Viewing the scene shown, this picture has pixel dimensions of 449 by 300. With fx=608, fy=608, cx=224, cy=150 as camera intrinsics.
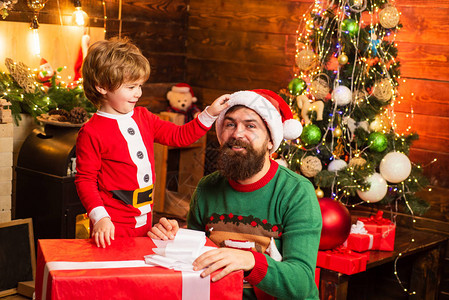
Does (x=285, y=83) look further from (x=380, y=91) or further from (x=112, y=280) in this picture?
(x=112, y=280)

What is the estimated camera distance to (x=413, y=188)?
3404mm

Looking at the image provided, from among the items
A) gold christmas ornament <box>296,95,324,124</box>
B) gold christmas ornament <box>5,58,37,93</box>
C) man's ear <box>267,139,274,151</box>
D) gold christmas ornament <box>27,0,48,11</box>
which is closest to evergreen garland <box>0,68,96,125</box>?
gold christmas ornament <box>5,58,37,93</box>

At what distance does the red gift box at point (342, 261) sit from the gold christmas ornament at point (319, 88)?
3.12 ft

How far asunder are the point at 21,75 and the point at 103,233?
2.17m

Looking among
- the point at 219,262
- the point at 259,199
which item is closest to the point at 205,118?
the point at 259,199

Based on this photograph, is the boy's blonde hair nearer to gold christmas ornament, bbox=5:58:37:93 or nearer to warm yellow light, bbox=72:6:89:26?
gold christmas ornament, bbox=5:58:37:93

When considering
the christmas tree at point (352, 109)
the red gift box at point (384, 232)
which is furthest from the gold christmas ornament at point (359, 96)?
the red gift box at point (384, 232)

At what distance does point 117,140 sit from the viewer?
2072mm

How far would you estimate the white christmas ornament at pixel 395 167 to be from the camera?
3238 millimetres

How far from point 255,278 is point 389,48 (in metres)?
2.17

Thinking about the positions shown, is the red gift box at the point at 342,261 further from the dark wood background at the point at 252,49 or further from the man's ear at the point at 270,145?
the dark wood background at the point at 252,49

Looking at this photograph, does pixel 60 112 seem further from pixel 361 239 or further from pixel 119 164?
pixel 361 239

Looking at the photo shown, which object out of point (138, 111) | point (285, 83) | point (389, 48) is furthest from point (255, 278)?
point (285, 83)

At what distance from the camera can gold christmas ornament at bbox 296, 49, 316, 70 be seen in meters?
3.35
